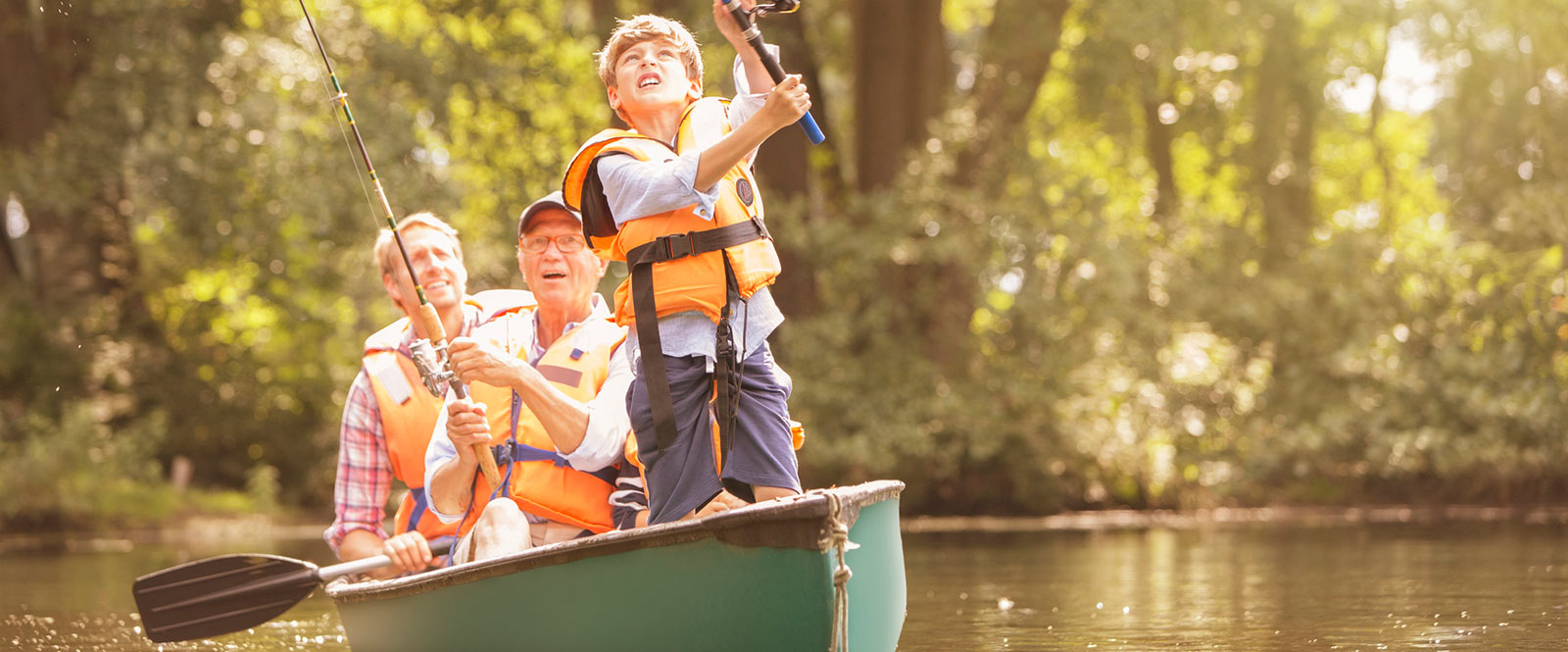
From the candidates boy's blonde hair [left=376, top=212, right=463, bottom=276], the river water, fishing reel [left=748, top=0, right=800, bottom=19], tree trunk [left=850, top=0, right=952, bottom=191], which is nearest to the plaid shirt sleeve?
boy's blonde hair [left=376, top=212, right=463, bottom=276]

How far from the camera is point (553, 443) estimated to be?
4.25 metres

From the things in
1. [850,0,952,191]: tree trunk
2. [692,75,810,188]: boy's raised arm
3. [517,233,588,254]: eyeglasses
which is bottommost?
[517,233,588,254]: eyeglasses

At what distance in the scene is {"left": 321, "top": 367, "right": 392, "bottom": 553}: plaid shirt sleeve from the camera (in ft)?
16.7

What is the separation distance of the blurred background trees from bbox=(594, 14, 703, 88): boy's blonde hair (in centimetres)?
947

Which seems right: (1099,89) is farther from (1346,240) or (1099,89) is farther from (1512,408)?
(1512,408)

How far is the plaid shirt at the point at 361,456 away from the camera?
201 inches

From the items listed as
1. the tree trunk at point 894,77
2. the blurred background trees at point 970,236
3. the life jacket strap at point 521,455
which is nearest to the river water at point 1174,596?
the life jacket strap at point 521,455

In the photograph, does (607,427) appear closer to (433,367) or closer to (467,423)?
(467,423)

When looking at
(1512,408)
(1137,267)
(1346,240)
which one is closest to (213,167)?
(1137,267)

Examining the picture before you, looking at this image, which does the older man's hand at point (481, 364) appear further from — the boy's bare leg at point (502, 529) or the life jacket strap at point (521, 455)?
the boy's bare leg at point (502, 529)

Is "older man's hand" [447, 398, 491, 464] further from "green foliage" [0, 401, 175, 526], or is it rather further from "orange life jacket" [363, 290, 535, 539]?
"green foliage" [0, 401, 175, 526]

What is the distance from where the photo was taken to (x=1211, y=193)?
19594 millimetres

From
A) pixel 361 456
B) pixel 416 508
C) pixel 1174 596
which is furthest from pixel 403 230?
pixel 1174 596

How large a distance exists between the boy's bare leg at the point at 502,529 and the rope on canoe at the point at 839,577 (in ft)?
3.27
